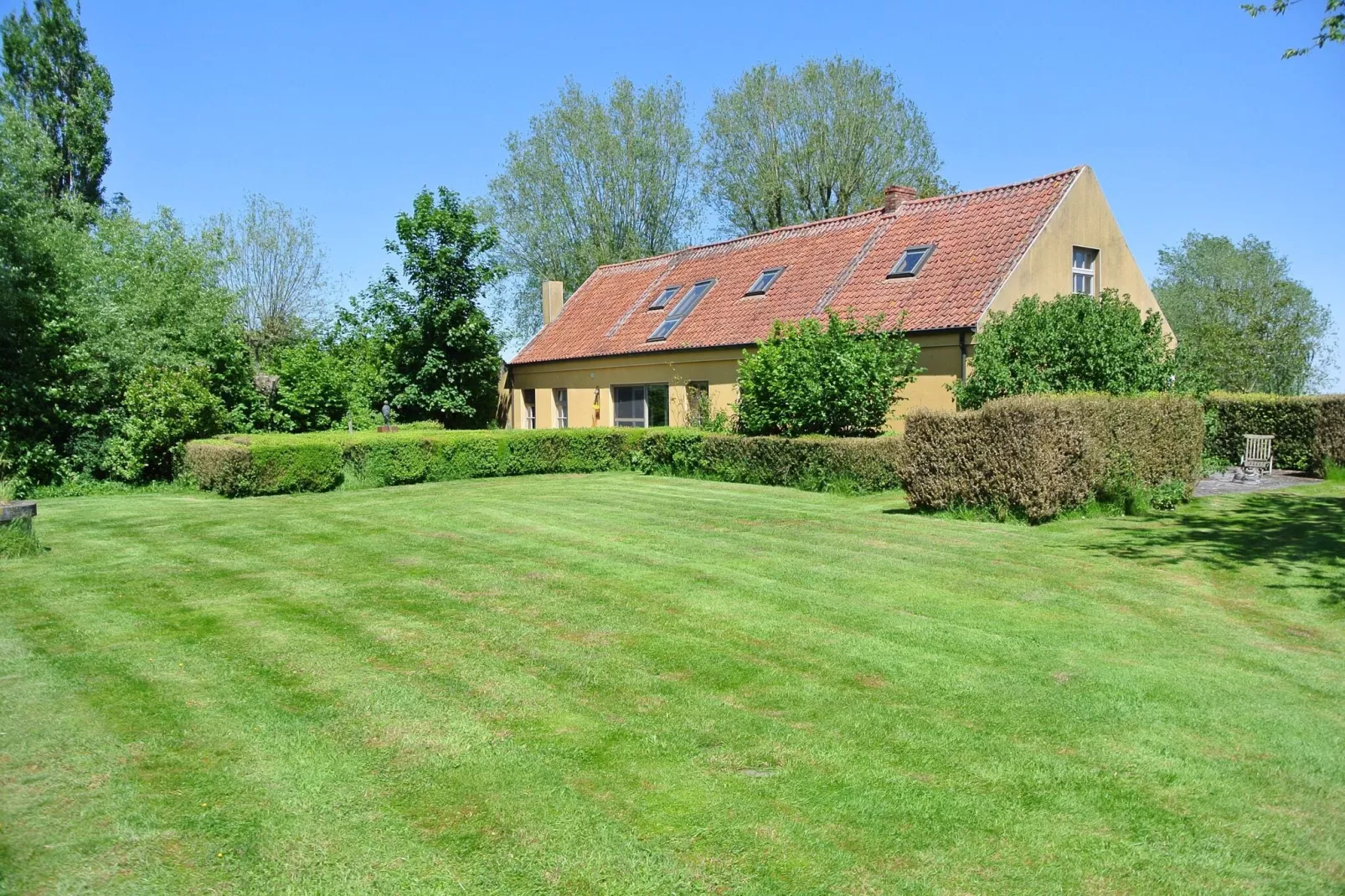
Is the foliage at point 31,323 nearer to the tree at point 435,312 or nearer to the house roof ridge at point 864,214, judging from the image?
the tree at point 435,312

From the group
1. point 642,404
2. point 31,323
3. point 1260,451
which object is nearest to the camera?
point 31,323

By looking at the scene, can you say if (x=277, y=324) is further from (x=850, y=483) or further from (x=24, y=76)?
(x=850, y=483)

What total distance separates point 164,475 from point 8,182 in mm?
5847

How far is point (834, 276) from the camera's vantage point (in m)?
23.0

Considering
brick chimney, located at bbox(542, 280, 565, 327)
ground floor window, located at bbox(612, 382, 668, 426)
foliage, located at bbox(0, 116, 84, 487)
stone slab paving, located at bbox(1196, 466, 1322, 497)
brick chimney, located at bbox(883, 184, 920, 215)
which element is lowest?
stone slab paving, located at bbox(1196, 466, 1322, 497)

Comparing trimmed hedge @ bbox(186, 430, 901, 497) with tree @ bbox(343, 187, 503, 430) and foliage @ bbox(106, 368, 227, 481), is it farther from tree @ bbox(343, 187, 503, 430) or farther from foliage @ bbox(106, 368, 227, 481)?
tree @ bbox(343, 187, 503, 430)

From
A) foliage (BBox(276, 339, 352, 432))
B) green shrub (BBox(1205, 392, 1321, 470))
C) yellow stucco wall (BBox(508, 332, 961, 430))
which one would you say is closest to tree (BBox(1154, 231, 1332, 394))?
green shrub (BBox(1205, 392, 1321, 470))

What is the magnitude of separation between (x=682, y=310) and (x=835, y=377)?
34.4ft

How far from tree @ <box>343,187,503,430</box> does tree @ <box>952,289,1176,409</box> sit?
17965 mm

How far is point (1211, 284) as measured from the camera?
55.7 metres

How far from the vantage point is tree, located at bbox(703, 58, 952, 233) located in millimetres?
35719

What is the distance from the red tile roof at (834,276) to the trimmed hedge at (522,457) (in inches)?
129

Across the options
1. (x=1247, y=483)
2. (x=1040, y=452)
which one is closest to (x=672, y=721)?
(x=1040, y=452)

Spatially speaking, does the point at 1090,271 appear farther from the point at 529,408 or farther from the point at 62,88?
the point at 62,88
